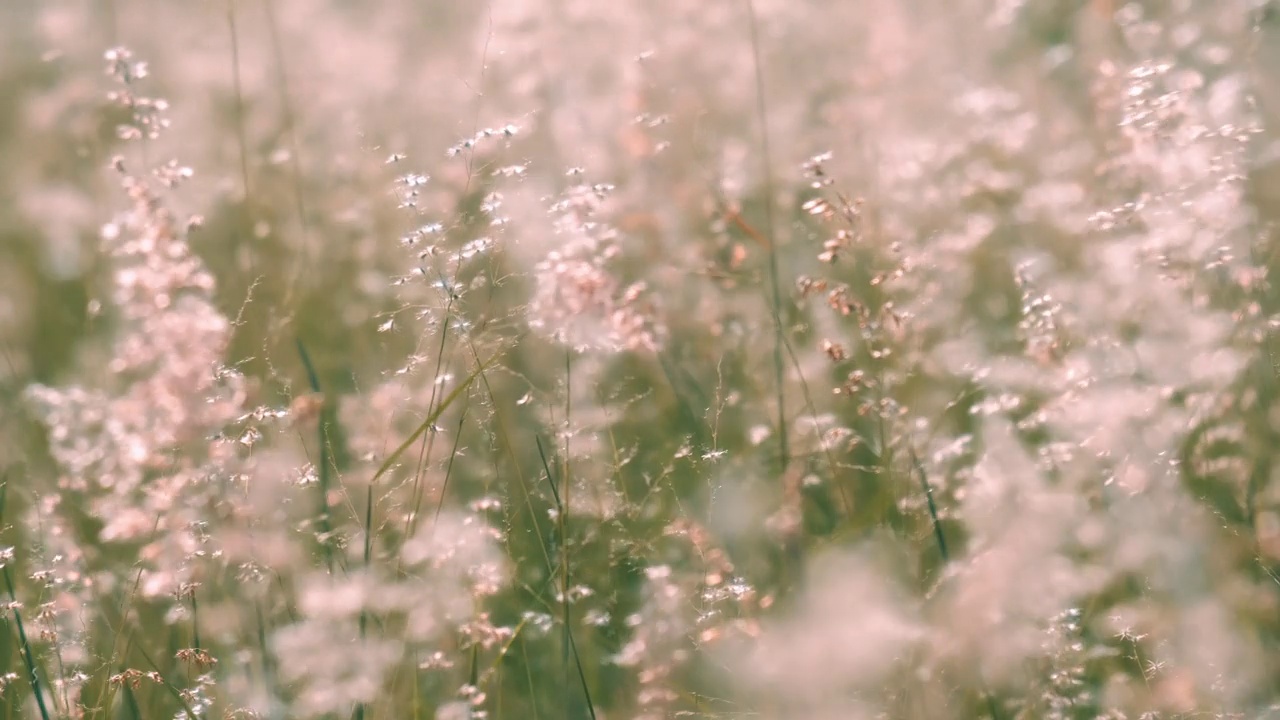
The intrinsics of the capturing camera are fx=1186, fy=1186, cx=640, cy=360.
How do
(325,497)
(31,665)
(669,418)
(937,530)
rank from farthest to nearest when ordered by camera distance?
1. (669,418)
2. (325,497)
3. (937,530)
4. (31,665)

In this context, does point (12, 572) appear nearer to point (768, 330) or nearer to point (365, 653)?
point (365, 653)

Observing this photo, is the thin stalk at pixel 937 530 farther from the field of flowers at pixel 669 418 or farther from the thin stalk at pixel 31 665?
the thin stalk at pixel 31 665

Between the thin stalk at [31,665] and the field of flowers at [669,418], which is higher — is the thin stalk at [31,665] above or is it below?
below

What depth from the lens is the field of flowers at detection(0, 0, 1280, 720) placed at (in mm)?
1876

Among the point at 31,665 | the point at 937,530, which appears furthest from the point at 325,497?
the point at 937,530

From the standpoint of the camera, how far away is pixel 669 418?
8.04 ft

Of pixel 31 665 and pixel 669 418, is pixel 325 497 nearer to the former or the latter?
pixel 31 665

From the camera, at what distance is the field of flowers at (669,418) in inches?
73.9

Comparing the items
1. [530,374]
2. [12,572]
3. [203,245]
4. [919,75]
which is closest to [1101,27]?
[919,75]

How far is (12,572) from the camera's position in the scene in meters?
2.17

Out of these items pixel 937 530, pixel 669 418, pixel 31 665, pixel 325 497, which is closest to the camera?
pixel 31 665

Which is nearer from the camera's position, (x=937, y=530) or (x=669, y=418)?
(x=937, y=530)

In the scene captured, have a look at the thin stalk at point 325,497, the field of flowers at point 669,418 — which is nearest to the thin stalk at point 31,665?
the field of flowers at point 669,418

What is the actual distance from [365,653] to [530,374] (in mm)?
787
